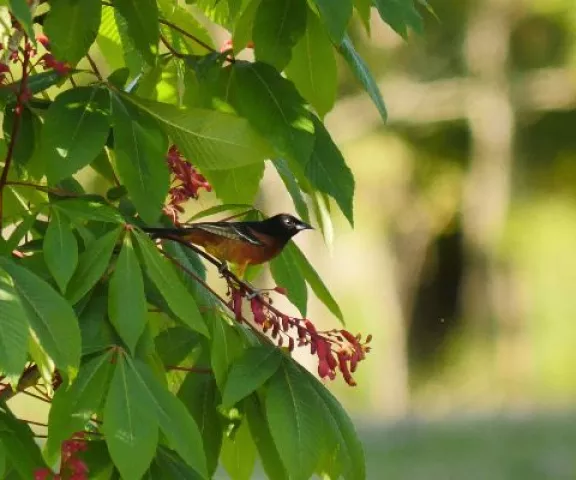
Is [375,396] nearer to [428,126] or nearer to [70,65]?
[428,126]

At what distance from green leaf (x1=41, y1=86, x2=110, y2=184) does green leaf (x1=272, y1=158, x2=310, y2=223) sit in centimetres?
36

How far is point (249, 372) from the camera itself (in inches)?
69.4

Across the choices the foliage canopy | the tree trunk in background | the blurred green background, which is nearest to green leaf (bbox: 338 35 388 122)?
the foliage canopy

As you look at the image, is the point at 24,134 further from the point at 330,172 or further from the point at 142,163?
the point at 330,172

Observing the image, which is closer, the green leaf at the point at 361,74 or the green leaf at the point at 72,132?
the green leaf at the point at 72,132

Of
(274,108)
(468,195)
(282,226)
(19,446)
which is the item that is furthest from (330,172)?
(468,195)

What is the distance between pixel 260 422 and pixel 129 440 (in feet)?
1.08

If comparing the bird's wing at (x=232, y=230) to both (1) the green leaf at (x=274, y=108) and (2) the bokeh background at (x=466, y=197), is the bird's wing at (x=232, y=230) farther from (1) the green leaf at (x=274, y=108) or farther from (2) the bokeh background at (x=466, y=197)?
(2) the bokeh background at (x=466, y=197)

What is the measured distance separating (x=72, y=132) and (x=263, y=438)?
0.52 m

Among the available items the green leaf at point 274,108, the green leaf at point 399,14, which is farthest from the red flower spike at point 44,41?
the green leaf at point 399,14

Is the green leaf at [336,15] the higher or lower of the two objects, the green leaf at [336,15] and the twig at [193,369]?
the higher

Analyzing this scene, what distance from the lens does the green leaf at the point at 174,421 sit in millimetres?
1621

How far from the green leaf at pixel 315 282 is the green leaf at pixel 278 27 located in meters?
0.39

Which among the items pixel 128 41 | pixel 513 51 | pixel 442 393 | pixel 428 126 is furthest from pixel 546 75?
pixel 128 41
